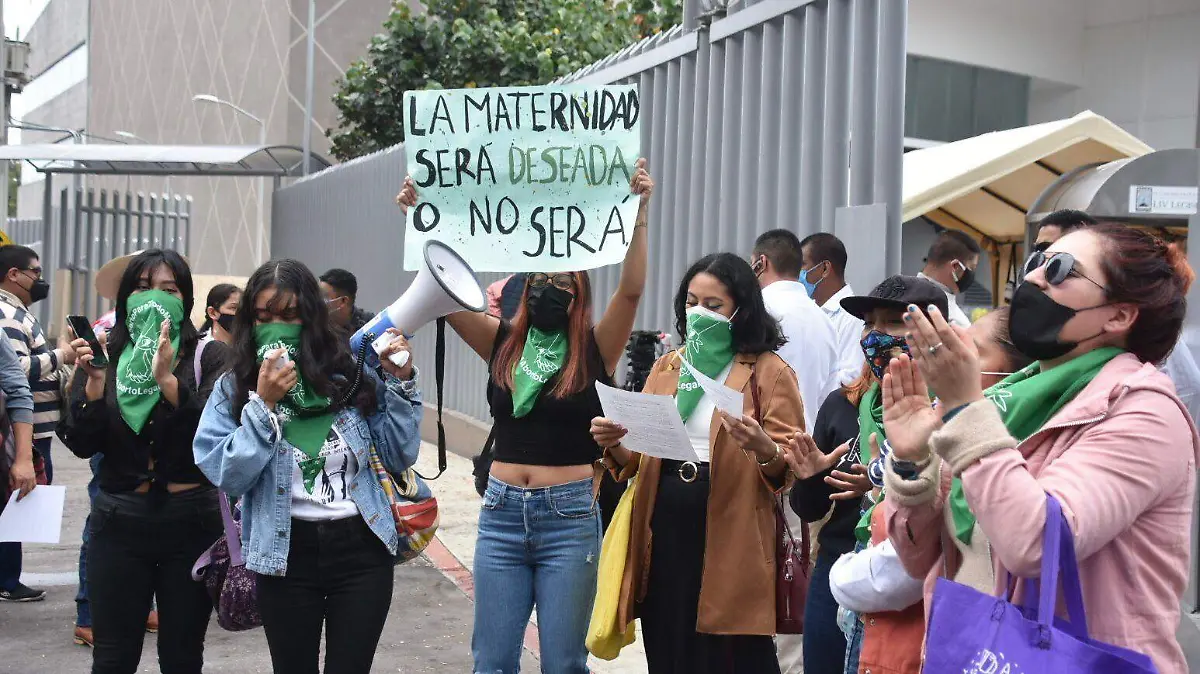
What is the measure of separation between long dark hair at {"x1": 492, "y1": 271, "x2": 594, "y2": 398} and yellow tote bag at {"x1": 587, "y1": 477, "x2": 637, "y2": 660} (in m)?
0.48

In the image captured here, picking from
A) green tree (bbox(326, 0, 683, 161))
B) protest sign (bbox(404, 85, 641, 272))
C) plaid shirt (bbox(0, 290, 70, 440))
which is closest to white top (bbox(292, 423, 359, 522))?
protest sign (bbox(404, 85, 641, 272))

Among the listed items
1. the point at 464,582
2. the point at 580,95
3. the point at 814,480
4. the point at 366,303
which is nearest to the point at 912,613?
the point at 814,480

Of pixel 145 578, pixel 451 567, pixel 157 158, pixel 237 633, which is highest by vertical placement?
pixel 157 158

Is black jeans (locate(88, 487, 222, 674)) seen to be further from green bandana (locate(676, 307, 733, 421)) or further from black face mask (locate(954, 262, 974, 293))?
black face mask (locate(954, 262, 974, 293))

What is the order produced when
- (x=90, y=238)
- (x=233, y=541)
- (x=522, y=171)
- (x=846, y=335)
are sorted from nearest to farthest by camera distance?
(x=233, y=541) < (x=522, y=171) < (x=846, y=335) < (x=90, y=238)

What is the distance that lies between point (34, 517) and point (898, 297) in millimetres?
4514

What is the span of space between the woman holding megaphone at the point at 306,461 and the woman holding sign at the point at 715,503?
2.61ft

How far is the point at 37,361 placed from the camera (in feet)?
24.2

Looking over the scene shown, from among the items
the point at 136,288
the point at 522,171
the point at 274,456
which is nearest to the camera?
Answer: the point at 274,456

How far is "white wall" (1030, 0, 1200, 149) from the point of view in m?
16.8

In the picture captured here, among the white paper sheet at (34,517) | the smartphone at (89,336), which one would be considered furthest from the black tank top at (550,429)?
the white paper sheet at (34,517)

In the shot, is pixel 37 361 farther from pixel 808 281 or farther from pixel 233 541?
pixel 808 281

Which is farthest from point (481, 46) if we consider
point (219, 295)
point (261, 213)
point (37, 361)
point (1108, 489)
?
point (1108, 489)

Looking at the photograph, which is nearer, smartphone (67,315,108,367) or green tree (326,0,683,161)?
smartphone (67,315,108,367)
